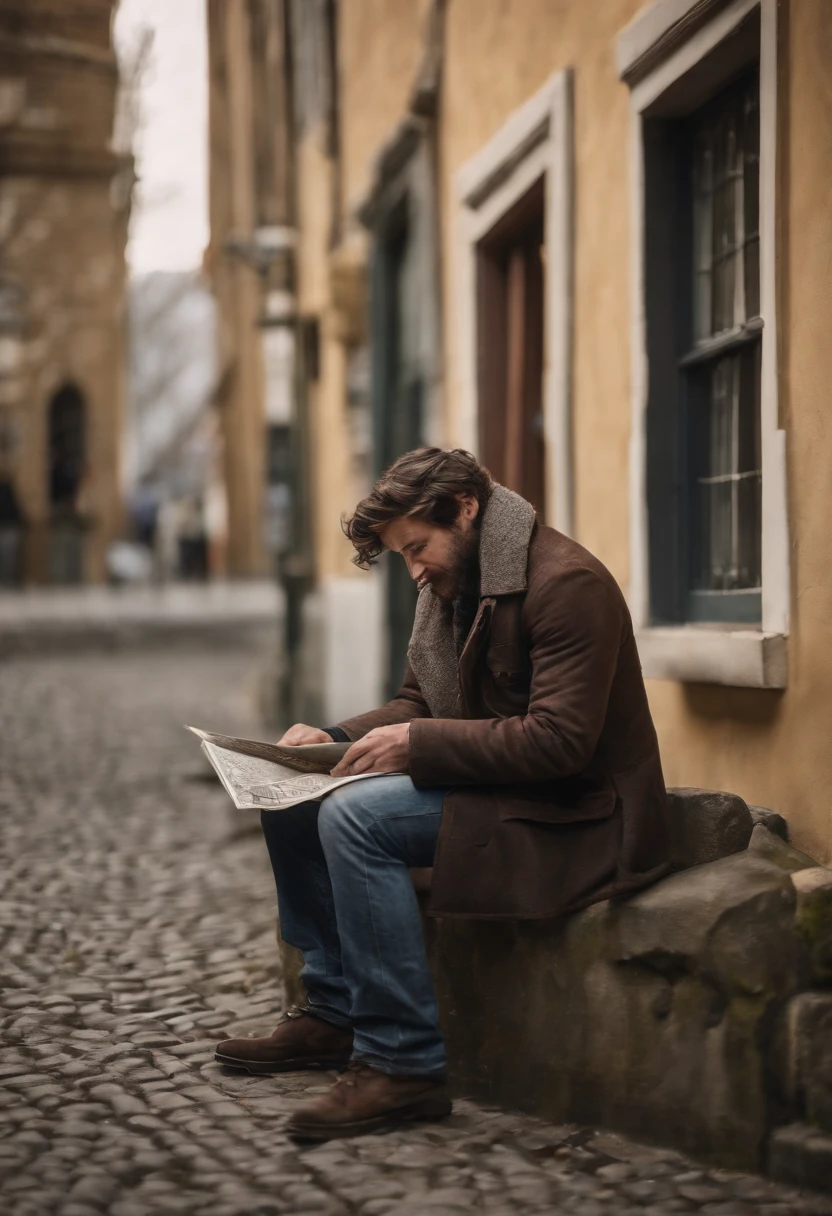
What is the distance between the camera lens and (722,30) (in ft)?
15.3

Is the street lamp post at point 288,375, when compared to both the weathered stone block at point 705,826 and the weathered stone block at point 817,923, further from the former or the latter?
the weathered stone block at point 817,923

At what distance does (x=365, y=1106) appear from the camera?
3.81 meters

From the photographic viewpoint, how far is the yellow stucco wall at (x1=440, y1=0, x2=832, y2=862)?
4.06 metres

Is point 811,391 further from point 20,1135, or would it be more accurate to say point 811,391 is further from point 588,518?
point 20,1135

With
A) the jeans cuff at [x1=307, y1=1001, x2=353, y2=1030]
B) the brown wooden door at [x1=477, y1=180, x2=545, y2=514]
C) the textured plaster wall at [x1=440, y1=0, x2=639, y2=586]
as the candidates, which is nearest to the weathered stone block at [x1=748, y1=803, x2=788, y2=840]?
the jeans cuff at [x1=307, y1=1001, x2=353, y2=1030]

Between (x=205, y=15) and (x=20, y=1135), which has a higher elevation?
(x=205, y=15)

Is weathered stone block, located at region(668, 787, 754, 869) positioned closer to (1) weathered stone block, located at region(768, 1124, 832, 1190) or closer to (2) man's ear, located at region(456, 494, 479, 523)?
(1) weathered stone block, located at region(768, 1124, 832, 1190)

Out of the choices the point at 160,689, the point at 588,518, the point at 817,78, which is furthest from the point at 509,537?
the point at 160,689

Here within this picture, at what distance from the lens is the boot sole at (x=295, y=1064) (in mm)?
4309

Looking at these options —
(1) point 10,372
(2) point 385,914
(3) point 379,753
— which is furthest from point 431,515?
(1) point 10,372

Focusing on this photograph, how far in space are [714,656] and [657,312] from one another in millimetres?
1287

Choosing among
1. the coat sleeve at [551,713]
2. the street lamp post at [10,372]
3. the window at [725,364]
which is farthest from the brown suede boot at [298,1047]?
the street lamp post at [10,372]

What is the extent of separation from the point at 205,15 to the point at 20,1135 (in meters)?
21.1

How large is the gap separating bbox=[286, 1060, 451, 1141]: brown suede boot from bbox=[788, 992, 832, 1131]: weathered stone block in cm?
79
